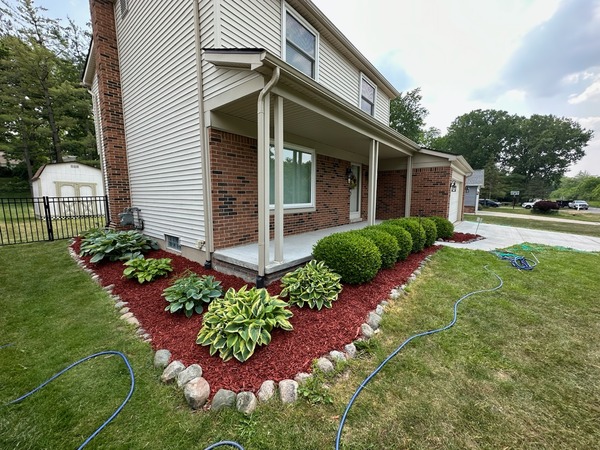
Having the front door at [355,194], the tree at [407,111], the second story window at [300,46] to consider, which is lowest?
the front door at [355,194]

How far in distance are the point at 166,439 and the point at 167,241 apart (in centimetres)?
482

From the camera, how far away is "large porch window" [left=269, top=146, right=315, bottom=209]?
6055mm

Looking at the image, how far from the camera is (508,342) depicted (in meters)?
2.71

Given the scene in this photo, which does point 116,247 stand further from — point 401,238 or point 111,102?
point 401,238

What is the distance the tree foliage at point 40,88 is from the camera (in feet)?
60.6

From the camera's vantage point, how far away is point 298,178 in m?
6.39

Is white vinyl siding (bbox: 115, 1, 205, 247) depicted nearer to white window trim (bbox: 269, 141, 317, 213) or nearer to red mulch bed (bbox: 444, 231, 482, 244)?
white window trim (bbox: 269, 141, 317, 213)

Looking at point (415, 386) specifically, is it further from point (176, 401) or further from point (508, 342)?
point (176, 401)

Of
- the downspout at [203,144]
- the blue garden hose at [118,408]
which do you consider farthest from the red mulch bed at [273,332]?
the downspout at [203,144]

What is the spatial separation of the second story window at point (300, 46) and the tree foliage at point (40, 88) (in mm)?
23294

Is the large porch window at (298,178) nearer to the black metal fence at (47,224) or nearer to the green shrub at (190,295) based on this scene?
the green shrub at (190,295)

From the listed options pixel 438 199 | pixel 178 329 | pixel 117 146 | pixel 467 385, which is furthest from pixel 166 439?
pixel 438 199

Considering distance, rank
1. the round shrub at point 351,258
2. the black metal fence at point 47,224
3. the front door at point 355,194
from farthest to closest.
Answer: the front door at point 355,194 → the black metal fence at point 47,224 → the round shrub at point 351,258

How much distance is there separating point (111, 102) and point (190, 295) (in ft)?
22.1
